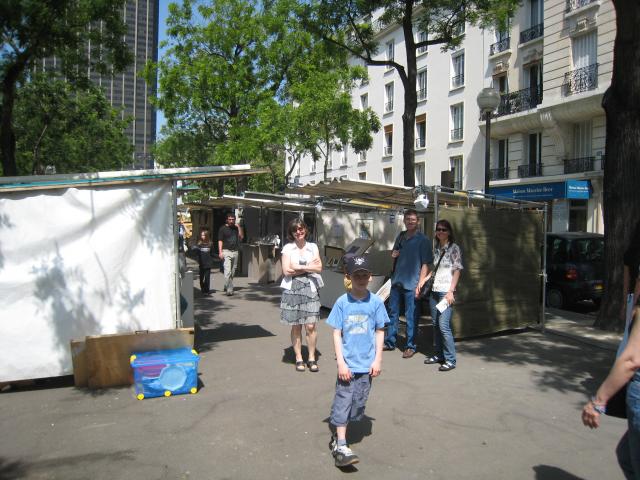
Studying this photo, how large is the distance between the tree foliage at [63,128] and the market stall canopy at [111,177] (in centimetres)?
925

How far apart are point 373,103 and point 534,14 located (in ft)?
47.9

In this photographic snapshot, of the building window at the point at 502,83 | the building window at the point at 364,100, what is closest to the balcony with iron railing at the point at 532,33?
the building window at the point at 502,83

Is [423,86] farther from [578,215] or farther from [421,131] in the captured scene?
[578,215]

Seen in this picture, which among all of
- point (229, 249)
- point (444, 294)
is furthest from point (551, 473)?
point (229, 249)

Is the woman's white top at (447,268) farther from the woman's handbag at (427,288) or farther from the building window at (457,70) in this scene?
the building window at (457,70)

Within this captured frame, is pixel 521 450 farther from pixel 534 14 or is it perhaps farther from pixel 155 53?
pixel 534 14

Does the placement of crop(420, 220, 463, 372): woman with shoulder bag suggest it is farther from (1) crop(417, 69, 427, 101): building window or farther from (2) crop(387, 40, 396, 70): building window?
(2) crop(387, 40, 396, 70): building window

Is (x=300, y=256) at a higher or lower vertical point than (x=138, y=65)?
lower

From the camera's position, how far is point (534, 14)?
25875 millimetres

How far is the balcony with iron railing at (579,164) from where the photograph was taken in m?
23.1

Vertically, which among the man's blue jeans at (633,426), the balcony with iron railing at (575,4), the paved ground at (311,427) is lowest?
the paved ground at (311,427)

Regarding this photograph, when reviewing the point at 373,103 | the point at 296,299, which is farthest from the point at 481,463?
the point at 373,103

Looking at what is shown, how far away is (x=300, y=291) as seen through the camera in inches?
242

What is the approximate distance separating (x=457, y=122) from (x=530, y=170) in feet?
20.7
